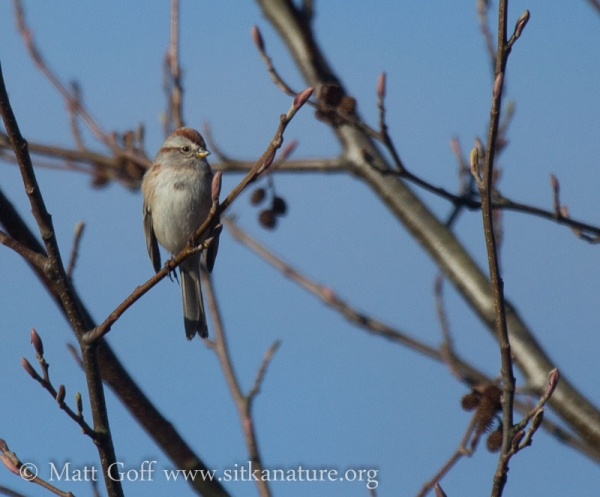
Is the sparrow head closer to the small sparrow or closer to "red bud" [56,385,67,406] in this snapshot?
the small sparrow

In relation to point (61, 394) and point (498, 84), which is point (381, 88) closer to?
point (498, 84)

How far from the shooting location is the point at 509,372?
2.37 meters

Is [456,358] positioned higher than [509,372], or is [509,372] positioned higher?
[456,358]

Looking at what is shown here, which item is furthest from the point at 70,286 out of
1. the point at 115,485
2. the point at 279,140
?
the point at 279,140

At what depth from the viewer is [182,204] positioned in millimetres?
4883

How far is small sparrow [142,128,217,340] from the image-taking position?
486 cm

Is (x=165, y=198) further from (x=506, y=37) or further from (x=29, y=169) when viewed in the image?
(x=506, y=37)

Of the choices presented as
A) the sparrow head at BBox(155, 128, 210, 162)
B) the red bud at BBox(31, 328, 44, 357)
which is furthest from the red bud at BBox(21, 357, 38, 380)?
the sparrow head at BBox(155, 128, 210, 162)

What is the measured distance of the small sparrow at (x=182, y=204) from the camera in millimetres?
4859

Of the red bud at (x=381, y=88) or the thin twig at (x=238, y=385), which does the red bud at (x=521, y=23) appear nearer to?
the red bud at (x=381, y=88)

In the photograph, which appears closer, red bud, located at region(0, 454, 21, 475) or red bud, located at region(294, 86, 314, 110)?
red bud, located at region(294, 86, 314, 110)

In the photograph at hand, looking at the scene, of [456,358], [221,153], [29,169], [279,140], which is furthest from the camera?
[221,153]

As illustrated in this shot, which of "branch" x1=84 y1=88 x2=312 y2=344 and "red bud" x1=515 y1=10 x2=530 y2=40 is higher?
"red bud" x1=515 y1=10 x2=530 y2=40

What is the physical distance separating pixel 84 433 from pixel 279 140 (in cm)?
102
